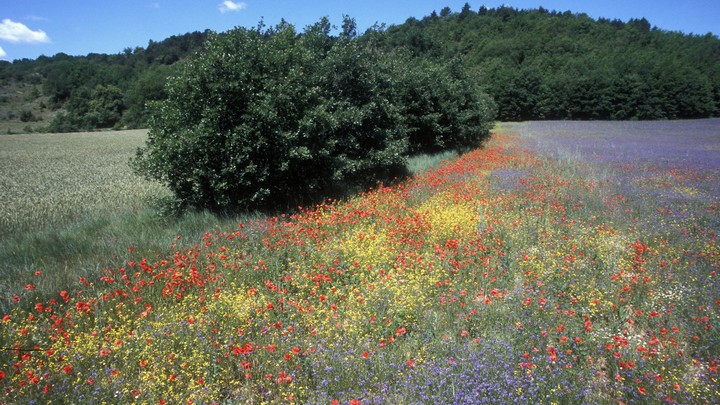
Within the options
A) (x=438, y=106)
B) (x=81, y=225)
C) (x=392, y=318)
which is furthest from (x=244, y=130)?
(x=438, y=106)

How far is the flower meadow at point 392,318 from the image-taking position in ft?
11.1

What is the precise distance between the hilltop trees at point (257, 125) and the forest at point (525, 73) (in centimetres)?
1660

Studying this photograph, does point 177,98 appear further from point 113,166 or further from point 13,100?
point 13,100

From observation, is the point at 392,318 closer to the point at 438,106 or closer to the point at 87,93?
the point at 438,106

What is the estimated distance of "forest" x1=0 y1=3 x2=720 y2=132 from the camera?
53.2 meters

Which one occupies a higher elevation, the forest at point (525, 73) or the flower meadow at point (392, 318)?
the forest at point (525, 73)

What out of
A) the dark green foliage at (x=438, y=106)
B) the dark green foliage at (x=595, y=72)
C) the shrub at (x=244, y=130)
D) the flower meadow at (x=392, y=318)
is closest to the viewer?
the flower meadow at (x=392, y=318)

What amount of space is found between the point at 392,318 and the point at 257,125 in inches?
225

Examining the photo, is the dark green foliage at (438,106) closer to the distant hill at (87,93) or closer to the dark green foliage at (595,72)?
the dark green foliage at (595,72)

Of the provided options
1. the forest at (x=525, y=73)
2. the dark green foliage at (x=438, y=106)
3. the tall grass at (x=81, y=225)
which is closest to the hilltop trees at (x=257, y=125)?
the tall grass at (x=81, y=225)

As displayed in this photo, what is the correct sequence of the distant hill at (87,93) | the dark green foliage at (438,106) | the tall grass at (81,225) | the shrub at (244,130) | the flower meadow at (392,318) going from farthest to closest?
the distant hill at (87,93) < the dark green foliage at (438,106) < the shrub at (244,130) < the tall grass at (81,225) < the flower meadow at (392,318)

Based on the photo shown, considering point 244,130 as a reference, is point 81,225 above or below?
below

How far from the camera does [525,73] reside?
5728 cm

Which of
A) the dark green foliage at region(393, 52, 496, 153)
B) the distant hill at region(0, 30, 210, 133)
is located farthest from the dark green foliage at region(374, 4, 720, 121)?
the distant hill at region(0, 30, 210, 133)
